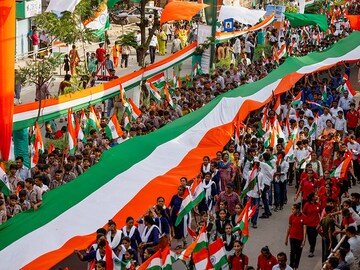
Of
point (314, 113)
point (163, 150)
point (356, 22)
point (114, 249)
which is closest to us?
point (114, 249)

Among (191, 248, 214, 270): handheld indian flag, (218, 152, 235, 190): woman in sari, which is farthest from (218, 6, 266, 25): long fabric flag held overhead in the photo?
(191, 248, 214, 270): handheld indian flag

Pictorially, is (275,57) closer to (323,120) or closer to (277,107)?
(277,107)

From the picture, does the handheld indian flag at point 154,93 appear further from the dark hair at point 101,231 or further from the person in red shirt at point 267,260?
the person in red shirt at point 267,260

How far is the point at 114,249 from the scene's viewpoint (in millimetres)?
13898

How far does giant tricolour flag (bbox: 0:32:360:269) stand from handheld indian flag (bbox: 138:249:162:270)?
54.0 inches

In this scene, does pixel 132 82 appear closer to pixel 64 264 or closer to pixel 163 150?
pixel 163 150

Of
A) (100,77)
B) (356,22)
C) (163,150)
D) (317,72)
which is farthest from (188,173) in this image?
(356,22)

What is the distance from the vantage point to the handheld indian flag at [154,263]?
43.2ft

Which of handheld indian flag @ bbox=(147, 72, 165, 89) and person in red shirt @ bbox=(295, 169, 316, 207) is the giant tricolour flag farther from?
handheld indian flag @ bbox=(147, 72, 165, 89)

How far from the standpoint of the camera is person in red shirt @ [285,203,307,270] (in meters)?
15.3

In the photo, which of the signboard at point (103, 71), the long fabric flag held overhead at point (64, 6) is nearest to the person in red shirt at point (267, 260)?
the long fabric flag held overhead at point (64, 6)

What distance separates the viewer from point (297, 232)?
50.1 ft

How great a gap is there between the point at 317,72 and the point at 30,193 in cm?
1449

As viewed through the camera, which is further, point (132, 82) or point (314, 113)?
point (132, 82)
